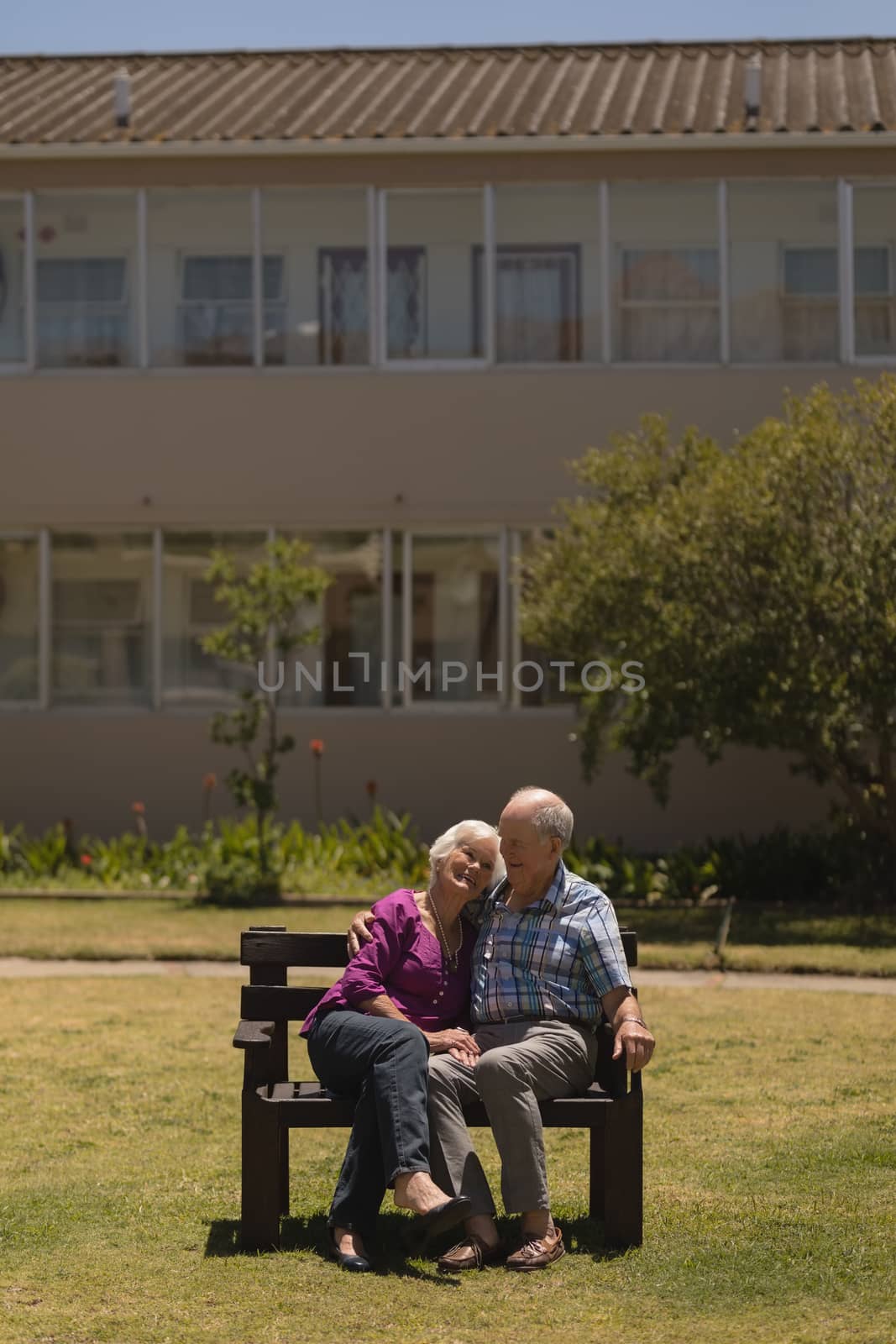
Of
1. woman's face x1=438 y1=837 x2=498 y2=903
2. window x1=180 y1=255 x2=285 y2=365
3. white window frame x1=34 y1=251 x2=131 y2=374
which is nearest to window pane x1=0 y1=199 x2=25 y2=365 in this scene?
white window frame x1=34 y1=251 x2=131 y2=374

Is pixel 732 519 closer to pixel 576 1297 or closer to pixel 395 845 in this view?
pixel 395 845

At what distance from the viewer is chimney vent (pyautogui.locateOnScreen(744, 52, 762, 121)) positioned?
59.2 ft

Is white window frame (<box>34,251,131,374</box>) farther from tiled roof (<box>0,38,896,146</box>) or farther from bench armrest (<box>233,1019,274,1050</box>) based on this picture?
bench armrest (<box>233,1019,274,1050</box>)

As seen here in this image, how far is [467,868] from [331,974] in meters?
5.18

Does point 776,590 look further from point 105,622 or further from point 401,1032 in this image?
point 401,1032

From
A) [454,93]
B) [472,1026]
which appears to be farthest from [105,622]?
[472,1026]

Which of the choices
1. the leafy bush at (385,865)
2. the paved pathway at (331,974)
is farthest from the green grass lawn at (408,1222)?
the leafy bush at (385,865)

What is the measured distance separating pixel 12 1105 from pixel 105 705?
10854 millimetres

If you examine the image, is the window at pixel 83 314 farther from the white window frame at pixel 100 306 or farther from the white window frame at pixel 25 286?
the white window frame at pixel 25 286

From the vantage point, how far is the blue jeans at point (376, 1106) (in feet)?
17.5

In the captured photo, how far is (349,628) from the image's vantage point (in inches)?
703

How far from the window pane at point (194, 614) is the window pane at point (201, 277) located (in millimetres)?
1752

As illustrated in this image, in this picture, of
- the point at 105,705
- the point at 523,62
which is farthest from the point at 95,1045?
the point at 523,62

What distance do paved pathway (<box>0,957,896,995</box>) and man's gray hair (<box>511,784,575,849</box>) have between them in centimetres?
506
